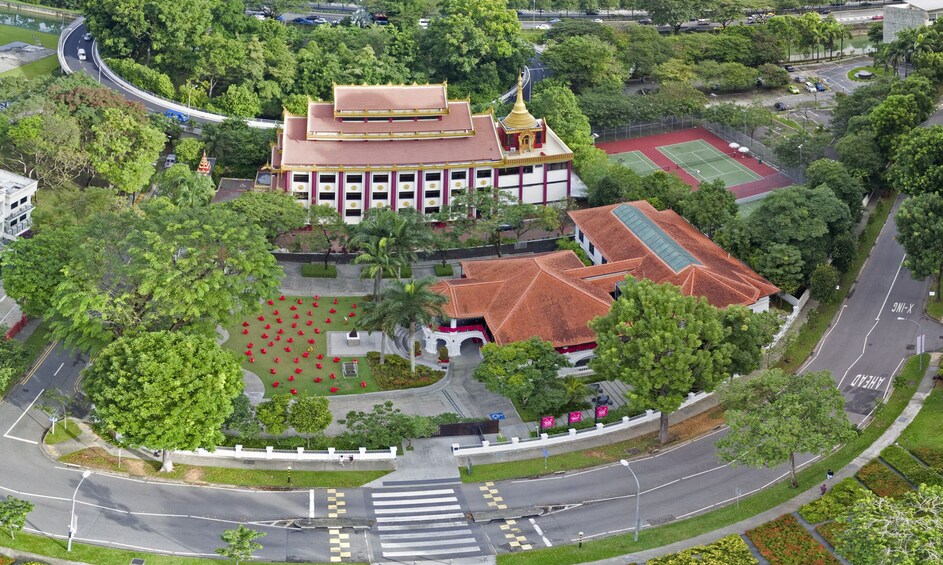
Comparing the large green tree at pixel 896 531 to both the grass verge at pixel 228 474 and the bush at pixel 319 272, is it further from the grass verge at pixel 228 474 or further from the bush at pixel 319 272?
the bush at pixel 319 272

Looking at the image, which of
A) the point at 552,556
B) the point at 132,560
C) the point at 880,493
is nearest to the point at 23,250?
the point at 132,560

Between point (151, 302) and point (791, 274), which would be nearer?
point (151, 302)

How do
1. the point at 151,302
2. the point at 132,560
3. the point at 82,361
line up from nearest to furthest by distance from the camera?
1. the point at 132,560
2. the point at 151,302
3. the point at 82,361

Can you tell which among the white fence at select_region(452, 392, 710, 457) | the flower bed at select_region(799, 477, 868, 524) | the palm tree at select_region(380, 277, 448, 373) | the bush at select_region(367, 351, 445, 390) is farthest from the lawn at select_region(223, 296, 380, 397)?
the flower bed at select_region(799, 477, 868, 524)

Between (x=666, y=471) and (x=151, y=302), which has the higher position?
(x=151, y=302)

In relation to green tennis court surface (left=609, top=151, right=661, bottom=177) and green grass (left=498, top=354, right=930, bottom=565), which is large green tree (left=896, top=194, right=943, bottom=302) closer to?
green grass (left=498, top=354, right=930, bottom=565)

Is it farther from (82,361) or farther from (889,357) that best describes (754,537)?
(82,361)

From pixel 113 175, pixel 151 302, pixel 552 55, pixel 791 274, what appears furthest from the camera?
pixel 552 55

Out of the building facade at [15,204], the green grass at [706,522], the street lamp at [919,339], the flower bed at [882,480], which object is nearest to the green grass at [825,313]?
the street lamp at [919,339]
